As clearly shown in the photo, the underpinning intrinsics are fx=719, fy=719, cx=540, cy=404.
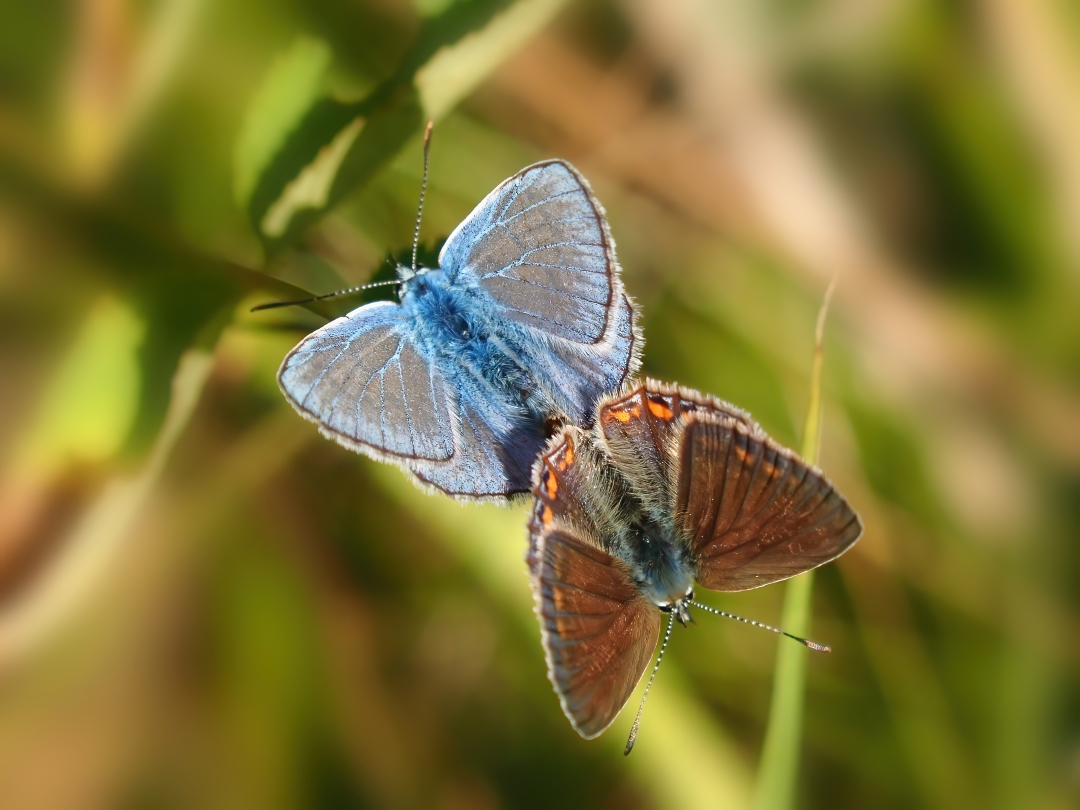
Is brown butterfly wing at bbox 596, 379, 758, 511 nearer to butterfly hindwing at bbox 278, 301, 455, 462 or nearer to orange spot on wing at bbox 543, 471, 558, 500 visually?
orange spot on wing at bbox 543, 471, 558, 500

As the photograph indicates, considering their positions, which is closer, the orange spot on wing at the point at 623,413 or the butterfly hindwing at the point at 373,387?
the butterfly hindwing at the point at 373,387

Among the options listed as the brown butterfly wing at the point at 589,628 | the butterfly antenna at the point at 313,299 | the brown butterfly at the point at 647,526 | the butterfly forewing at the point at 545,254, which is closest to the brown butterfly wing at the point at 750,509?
the brown butterfly at the point at 647,526

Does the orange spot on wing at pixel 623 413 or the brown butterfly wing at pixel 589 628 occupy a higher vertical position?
the orange spot on wing at pixel 623 413

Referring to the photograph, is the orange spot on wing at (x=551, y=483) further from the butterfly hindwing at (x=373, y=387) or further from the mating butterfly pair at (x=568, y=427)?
the butterfly hindwing at (x=373, y=387)

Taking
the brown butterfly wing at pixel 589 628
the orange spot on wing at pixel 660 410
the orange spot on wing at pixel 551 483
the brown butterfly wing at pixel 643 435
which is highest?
the orange spot on wing at pixel 660 410

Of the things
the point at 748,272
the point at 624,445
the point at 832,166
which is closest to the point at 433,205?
the point at 624,445

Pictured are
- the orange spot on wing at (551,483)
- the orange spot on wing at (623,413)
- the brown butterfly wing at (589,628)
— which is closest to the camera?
the brown butterfly wing at (589,628)

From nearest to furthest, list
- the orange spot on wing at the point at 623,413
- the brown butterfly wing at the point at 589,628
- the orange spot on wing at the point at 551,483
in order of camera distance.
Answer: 1. the brown butterfly wing at the point at 589,628
2. the orange spot on wing at the point at 551,483
3. the orange spot on wing at the point at 623,413
